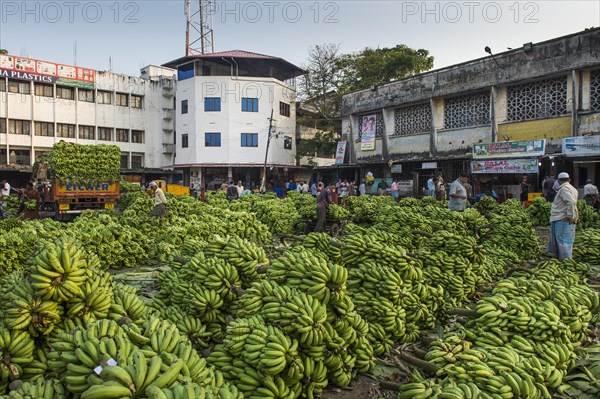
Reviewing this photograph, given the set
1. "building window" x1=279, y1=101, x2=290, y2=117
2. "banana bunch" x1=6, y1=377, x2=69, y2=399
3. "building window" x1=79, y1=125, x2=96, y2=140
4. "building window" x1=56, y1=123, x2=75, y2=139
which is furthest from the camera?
"building window" x1=279, y1=101, x2=290, y2=117

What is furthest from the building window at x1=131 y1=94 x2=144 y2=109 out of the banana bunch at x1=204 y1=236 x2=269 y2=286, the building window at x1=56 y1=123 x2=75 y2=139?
the banana bunch at x1=204 y1=236 x2=269 y2=286

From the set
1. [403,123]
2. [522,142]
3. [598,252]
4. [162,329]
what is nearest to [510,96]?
[522,142]

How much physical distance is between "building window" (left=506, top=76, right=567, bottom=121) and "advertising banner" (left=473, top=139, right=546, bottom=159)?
1.50 m

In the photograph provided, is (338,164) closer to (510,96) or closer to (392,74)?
(392,74)

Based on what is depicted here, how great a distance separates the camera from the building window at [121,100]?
1539 inches

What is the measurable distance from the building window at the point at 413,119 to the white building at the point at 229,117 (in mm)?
13613

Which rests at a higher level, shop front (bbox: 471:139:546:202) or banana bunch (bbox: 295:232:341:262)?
shop front (bbox: 471:139:546:202)

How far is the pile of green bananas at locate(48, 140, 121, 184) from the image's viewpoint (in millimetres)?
15539

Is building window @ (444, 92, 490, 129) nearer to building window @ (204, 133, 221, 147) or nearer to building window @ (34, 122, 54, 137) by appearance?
building window @ (204, 133, 221, 147)

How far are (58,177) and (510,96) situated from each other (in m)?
20.6

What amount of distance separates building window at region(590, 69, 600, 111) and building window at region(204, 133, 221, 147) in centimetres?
2740

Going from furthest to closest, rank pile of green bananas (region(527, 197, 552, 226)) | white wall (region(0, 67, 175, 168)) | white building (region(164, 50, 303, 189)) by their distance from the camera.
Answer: white building (region(164, 50, 303, 189)), white wall (region(0, 67, 175, 168)), pile of green bananas (region(527, 197, 552, 226))

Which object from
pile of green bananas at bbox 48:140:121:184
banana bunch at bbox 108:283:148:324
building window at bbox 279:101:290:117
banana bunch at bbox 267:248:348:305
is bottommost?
banana bunch at bbox 108:283:148:324

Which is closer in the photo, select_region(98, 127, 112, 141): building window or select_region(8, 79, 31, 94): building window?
select_region(8, 79, 31, 94): building window
